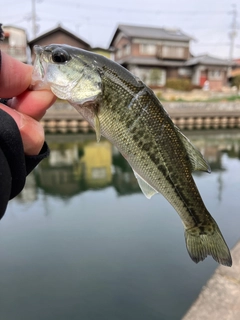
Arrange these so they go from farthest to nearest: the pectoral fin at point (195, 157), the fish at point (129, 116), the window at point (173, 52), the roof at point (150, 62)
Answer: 1. the window at point (173, 52)
2. the roof at point (150, 62)
3. the pectoral fin at point (195, 157)
4. the fish at point (129, 116)

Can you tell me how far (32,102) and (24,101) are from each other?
0.11ft

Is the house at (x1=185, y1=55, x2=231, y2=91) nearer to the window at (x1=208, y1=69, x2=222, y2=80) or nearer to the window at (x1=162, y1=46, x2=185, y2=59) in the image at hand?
the window at (x1=208, y1=69, x2=222, y2=80)

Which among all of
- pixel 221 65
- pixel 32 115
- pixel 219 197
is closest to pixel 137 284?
pixel 32 115

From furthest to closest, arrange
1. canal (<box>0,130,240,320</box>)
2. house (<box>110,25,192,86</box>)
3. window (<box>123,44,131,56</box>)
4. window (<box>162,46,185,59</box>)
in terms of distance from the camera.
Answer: window (<box>162,46,185,59</box>)
window (<box>123,44,131,56</box>)
house (<box>110,25,192,86</box>)
canal (<box>0,130,240,320</box>)

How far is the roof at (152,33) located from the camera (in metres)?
28.3

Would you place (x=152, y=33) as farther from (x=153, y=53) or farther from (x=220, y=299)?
(x=220, y=299)

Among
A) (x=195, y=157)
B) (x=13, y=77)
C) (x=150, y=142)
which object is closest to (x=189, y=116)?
(x=195, y=157)

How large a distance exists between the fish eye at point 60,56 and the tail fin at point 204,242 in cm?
114

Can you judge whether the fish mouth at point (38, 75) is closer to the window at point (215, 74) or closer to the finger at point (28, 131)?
the finger at point (28, 131)

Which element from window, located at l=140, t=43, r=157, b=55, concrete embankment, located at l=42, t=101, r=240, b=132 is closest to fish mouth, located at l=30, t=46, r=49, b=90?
concrete embankment, located at l=42, t=101, r=240, b=132

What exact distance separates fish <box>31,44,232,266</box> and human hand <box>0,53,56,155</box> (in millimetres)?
47

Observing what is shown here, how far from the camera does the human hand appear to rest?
114cm

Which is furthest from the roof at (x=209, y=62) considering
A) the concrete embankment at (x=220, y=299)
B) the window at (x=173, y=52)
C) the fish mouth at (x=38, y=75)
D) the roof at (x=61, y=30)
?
the fish mouth at (x=38, y=75)

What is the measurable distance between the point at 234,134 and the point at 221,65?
1576 centimetres
